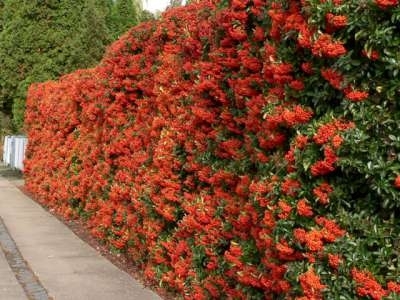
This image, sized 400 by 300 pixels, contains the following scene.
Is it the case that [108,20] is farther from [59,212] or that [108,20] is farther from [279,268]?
[279,268]

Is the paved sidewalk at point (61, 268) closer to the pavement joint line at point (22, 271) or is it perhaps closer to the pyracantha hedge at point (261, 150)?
the pavement joint line at point (22, 271)

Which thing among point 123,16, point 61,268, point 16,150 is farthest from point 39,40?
point 123,16

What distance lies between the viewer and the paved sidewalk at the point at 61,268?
254 inches

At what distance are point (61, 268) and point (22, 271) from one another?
0.44m

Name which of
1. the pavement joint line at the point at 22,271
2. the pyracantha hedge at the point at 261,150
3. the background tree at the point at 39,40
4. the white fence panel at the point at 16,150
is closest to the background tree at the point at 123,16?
the white fence panel at the point at 16,150

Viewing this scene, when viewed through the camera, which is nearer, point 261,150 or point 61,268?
point 261,150

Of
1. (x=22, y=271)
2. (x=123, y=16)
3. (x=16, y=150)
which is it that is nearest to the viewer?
(x=22, y=271)

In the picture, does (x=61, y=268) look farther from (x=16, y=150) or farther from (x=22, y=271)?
(x=16, y=150)

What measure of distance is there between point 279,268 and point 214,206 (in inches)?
55.9

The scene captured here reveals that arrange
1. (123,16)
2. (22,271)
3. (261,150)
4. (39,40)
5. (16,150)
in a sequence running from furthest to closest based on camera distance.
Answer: (123,16)
(16,150)
(39,40)
(22,271)
(261,150)

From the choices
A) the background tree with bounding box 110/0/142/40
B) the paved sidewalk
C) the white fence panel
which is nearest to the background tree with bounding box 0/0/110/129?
the white fence panel

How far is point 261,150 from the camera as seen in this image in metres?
4.17

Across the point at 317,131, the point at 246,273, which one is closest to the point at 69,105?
the point at 246,273

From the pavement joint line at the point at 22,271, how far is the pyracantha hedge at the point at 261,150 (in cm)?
114
